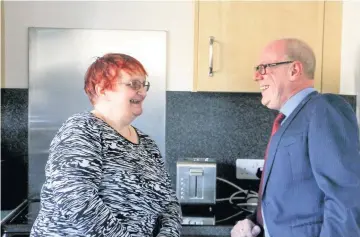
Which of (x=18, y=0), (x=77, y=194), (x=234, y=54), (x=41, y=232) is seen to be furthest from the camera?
(x=18, y=0)

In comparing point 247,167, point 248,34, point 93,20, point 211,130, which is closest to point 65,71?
point 93,20

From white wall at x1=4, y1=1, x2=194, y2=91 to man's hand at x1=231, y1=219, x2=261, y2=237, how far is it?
2.84 feet

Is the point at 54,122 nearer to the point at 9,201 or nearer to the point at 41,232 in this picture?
the point at 9,201

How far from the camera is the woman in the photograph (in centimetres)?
119

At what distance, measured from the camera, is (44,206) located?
129cm

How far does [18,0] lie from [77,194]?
126 cm

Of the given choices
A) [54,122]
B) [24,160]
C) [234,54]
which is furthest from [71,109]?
[234,54]

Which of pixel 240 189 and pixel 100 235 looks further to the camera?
pixel 240 189

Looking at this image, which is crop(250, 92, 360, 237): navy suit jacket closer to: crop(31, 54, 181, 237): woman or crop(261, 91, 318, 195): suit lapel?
crop(261, 91, 318, 195): suit lapel

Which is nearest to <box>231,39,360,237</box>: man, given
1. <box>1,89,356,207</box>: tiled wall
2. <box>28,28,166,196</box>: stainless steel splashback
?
<box>1,89,356,207</box>: tiled wall

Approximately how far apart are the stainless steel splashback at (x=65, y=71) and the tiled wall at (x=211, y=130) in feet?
0.18

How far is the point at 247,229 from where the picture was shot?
4.78 ft

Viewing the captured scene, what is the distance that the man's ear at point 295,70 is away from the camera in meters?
1.39

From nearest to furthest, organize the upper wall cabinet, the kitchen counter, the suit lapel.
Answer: the suit lapel, the kitchen counter, the upper wall cabinet
